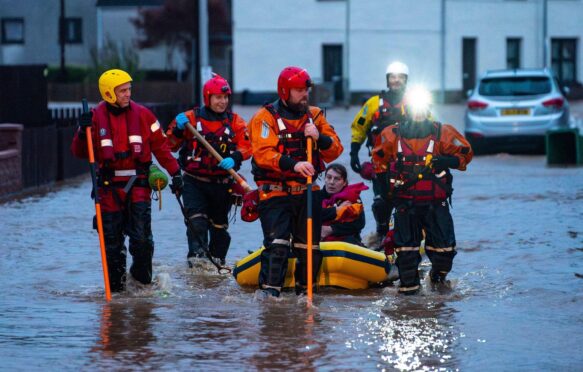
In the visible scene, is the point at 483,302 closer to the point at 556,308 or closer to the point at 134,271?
the point at 556,308

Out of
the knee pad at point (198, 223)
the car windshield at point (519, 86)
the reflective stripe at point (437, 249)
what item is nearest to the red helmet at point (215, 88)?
the knee pad at point (198, 223)

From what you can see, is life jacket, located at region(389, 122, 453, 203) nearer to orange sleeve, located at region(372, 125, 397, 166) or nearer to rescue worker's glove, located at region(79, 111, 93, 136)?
orange sleeve, located at region(372, 125, 397, 166)

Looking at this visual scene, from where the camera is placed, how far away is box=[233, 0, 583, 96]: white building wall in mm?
55062

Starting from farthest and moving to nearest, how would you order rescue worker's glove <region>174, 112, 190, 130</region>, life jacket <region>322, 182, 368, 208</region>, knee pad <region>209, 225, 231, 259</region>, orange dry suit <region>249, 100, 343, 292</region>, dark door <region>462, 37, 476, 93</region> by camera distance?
dark door <region>462, 37, 476, 93</region>, knee pad <region>209, 225, 231, 259</region>, life jacket <region>322, 182, 368, 208</region>, rescue worker's glove <region>174, 112, 190, 130</region>, orange dry suit <region>249, 100, 343, 292</region>

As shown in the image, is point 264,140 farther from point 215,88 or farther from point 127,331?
point 127,331

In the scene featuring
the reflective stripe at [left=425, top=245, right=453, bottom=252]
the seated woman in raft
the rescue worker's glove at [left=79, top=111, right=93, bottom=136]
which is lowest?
the reflective stripe at [left=425, top=245, right=453, bottom=252]

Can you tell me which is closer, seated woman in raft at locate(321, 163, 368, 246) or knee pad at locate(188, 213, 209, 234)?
seated woman in raft at locate(321, 163, 368, 246)

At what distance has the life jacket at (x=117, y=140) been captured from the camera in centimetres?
1023

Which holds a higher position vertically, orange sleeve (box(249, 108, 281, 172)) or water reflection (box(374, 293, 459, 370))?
orange sleeve (box(249, 108, 281, 172))

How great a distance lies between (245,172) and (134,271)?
10885mm

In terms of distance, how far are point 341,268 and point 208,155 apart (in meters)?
1.63

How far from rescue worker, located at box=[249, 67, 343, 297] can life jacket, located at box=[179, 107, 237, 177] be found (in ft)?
4.73

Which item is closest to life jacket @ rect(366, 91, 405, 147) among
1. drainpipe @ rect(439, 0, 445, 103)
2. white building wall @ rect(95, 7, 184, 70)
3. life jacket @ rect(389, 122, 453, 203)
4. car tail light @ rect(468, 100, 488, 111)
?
life jacket @ rect(389, 122, 453, 203)

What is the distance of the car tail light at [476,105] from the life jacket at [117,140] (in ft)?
51.1
